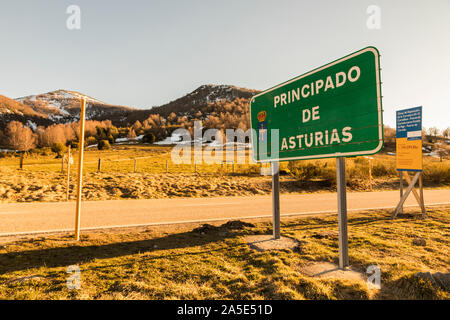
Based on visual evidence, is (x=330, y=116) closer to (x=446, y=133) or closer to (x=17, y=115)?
(x=446, y=133)

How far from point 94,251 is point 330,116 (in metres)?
5.12

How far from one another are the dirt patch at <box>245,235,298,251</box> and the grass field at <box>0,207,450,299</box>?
0.17 m

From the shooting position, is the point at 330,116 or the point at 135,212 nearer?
the point at 330,116

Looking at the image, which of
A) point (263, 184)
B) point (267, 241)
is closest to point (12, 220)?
Result: point (267, 241)

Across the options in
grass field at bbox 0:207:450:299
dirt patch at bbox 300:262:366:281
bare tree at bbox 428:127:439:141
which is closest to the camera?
grass field at bbox 0:207:450:299

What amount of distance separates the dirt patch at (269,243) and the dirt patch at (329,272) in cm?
81

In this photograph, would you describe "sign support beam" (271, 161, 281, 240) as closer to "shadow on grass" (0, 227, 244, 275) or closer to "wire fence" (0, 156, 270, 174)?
"shadow on grass" (0, 227, 244, 275)

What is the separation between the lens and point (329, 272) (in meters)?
3.70

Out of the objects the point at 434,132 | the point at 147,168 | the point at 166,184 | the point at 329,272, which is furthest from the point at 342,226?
the point at 434,132

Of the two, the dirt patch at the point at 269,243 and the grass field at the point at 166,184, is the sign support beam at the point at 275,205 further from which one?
the grass field at the point at 166,184

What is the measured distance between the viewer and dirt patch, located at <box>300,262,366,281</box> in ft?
11.5

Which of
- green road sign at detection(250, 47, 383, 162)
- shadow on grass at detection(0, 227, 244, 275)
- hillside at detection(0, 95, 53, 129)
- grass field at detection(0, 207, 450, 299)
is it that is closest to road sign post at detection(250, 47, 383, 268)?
green road sign at detection(250, 47, 383, 162)
